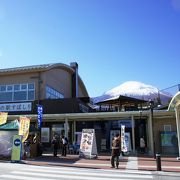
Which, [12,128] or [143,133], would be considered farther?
[143,133]

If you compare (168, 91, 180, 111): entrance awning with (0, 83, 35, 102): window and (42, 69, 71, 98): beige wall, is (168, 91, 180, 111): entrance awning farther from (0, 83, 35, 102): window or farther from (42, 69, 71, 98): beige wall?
(0, 83, 35, 102): window

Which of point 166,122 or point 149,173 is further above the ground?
point 166,122

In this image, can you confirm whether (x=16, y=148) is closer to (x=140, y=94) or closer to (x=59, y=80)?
(x=59, y=80)

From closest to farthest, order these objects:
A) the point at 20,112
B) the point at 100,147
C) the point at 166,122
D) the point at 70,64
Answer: the point at 166,122 → the point at 100,147 → the point at 20,112 → the point at 70,64

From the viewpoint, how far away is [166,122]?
2352cm

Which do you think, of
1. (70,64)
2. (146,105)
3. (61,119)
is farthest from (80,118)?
(70,64)

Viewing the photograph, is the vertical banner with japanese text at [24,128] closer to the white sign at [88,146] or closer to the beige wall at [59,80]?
the white sign at [88,146]

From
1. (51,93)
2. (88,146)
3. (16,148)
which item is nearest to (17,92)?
(51,93)

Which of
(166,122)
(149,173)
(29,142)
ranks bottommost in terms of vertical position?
(149,173)

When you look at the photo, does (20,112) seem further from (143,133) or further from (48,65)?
(143,133)

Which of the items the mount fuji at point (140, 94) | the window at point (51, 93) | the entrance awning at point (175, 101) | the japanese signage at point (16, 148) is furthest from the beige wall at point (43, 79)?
the entrance awning at point (175, 101)

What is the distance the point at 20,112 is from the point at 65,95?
7.41 metres

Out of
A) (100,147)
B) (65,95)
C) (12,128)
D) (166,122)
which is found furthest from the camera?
(65,95)

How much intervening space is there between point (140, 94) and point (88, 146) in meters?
11.4
